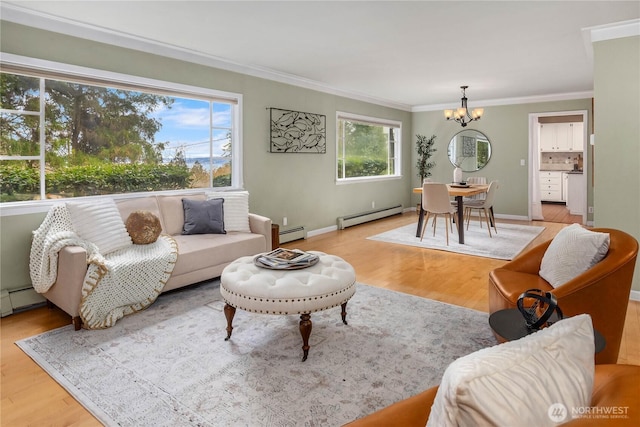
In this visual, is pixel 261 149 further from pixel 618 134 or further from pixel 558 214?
pixel 558 214

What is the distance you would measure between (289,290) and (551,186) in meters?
10.1

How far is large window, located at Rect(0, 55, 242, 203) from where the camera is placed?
333cm

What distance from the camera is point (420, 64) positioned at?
4992mm

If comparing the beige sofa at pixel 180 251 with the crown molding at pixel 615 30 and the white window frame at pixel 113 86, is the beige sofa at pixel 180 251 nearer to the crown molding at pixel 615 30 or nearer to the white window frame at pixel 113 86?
the white window frame at pixel 113 86

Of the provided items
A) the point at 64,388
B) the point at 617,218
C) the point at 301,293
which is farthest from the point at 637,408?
the point at 617,218

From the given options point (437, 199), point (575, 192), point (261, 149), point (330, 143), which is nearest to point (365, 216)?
point (330, 143)

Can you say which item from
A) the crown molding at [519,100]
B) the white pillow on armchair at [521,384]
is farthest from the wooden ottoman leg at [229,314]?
the crown molding at [519,100]

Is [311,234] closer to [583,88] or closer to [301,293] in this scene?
[301,293]

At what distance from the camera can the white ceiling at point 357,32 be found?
312cm

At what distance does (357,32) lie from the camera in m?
3.71

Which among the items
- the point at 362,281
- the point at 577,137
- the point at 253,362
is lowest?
the point at 253,362

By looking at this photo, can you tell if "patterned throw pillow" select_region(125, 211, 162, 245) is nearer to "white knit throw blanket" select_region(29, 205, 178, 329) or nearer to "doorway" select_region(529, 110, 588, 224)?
"white knit throw blanket" select_region(29, 205, 178, 329)

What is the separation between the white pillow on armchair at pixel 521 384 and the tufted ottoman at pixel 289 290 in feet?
5.18

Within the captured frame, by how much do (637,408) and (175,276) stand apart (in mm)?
3282
